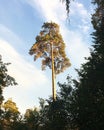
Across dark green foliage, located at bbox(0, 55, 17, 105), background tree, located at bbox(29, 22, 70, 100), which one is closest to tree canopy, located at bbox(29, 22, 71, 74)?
background tree, located at bbox(29, 22, 70, 100)

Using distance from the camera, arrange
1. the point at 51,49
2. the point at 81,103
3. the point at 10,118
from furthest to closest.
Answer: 1. the point at 51,49
2. the point at 10,118
3. the point at 81,103

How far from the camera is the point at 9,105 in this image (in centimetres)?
4541

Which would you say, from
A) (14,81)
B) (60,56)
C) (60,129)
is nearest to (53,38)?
(60,56)

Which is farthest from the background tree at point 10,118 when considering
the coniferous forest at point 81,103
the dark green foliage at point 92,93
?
the dark green foliage at point 92,93

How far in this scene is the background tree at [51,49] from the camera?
3616 centimetres

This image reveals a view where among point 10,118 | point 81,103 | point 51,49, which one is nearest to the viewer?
point 81,103

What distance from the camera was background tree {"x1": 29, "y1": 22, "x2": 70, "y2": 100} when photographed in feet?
119

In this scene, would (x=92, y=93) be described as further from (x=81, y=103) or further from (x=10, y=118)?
(x=10, y=118)

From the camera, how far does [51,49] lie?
36688 mm

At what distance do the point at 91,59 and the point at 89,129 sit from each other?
4847 mm

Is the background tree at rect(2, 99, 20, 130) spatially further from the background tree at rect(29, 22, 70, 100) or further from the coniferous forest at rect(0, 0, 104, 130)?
the background tree at rect(29, 22, 70, 100)

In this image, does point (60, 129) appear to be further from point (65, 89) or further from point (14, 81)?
point (14, 81)

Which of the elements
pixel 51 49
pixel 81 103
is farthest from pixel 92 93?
pixel 51 49

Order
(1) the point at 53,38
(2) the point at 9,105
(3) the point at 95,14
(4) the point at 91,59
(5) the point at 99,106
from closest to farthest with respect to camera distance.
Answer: (5) the point at 99,106 < (4) the point at 91,59 < (3) the point at 95,14 < (1) the point at 53,38 < (2) the point at 9,105
